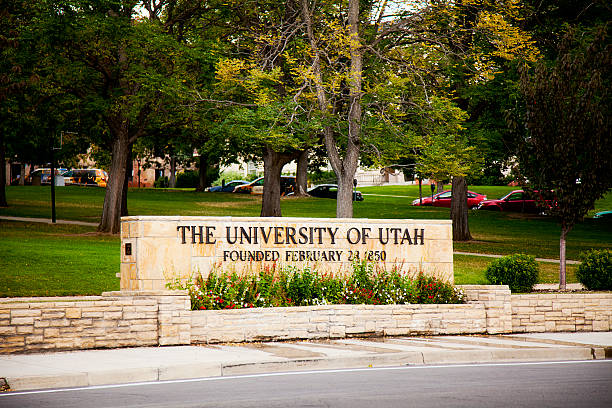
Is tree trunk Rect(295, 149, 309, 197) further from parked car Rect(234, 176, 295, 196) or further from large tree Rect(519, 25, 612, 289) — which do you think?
large tree Rect(519, 25, 612, 289)

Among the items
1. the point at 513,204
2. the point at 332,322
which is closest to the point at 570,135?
the point at 332,322

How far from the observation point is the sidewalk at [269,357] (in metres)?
10.6

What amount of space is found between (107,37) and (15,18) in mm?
4912

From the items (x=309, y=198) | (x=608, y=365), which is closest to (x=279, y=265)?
(x=608, y=365)

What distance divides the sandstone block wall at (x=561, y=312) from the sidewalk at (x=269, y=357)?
1.06m

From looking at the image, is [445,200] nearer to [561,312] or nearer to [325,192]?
[325,192]

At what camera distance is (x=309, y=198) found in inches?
2140

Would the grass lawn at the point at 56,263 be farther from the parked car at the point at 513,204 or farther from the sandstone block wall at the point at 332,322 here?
the parked car at the point at 513,204

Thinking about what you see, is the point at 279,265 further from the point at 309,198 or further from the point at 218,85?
A: the point at 309,198

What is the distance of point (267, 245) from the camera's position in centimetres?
1593

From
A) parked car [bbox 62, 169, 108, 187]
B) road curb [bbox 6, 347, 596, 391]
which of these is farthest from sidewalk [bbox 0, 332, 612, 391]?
parked car [bbox 62, 169, 108, 187]

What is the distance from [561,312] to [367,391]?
7.97 metres

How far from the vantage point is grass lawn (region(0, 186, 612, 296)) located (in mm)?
20562

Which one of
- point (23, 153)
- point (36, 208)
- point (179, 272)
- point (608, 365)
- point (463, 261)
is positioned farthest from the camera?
point (23, 153)
